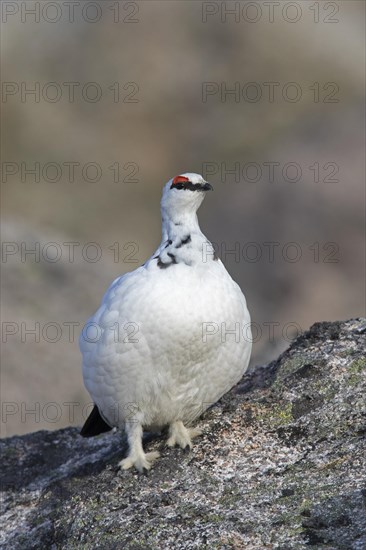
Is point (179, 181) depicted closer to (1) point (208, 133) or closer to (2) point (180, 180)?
(2) point (180, 180)

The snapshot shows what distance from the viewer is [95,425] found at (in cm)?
700

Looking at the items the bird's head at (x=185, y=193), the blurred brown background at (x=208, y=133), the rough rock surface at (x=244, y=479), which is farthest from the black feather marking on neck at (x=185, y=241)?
the blurred brown background at (x=208, y=133)

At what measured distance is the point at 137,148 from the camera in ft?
87.3

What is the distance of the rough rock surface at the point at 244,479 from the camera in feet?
16.9

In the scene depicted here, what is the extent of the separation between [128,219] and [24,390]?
12.8 m

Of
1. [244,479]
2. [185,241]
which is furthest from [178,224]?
[244,479]

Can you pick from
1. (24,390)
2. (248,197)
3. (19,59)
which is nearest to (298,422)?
(24,390)

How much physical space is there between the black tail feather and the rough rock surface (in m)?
0.13

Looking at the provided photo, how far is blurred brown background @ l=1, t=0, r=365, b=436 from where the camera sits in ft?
57.8

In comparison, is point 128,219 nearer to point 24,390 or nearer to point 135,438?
point 24,390

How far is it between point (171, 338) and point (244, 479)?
0.94m

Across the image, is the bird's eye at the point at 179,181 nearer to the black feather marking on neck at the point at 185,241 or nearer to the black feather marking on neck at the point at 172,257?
the black feather marking on neck at the point at 185,241

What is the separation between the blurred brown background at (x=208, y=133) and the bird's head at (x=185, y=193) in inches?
361

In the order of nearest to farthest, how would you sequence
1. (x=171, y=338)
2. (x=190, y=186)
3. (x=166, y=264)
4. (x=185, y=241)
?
(x=171, y=338) < (x=166, y=264) < (x=185, y=241) < (x=190, y=186)
